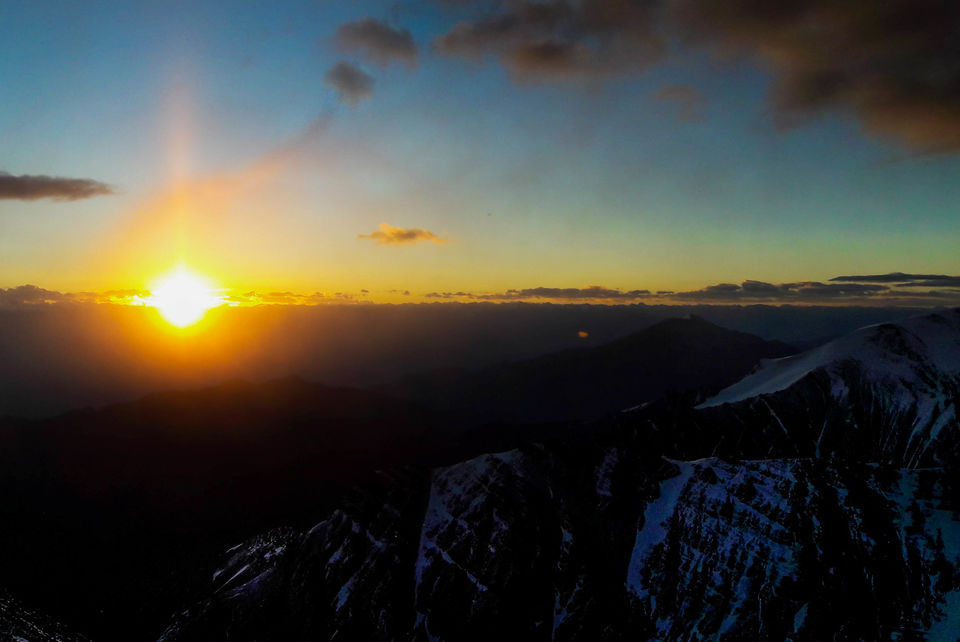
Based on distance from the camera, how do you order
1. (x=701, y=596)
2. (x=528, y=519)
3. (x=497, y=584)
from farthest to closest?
1. (x=528, y=519)
2. (x=497, y=584)
3. (x=701, y=596)

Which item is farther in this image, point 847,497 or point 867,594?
point 847,497

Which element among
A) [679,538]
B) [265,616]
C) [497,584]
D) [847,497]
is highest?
[847,497]

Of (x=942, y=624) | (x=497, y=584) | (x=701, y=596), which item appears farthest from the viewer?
(x=497, y=584)

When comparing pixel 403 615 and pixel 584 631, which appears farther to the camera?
pixel 403 615

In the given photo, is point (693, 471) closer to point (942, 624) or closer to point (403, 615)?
point (942, 624)

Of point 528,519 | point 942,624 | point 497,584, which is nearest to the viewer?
point 942,624

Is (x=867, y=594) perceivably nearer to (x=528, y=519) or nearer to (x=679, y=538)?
(x=679, y=538)

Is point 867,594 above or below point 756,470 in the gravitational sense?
below

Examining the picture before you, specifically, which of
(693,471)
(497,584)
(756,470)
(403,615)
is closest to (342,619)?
(403,615)

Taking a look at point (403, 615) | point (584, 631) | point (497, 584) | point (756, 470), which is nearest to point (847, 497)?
point (756, 470)
